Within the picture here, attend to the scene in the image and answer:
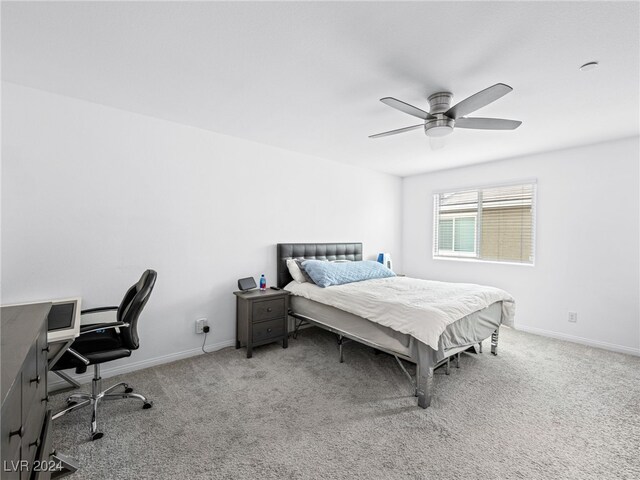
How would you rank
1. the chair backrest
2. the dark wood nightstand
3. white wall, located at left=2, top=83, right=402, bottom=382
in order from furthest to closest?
the dark wood nightstand
white wall, located at left=2, top=83, right=402, bottom=382
the chair backrest

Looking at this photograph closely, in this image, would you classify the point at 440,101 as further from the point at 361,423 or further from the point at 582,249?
the point at 582,249

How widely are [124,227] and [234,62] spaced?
6.17ft

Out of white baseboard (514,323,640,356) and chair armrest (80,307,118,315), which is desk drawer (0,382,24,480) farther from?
white baseboard (514,323,640,356)

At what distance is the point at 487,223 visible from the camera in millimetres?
4645

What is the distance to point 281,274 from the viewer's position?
3922 millimetres

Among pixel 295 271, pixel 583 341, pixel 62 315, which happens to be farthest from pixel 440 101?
pixel 583 341

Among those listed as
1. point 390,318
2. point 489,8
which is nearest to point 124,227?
point 390,318

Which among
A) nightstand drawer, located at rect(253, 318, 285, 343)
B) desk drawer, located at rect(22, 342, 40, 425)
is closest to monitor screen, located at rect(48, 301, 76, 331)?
desk drawer, located at rect(22, 342, 40, 425)

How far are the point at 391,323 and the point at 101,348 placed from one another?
87.6 inches

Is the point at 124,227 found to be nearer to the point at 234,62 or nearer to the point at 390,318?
the point at 234,62

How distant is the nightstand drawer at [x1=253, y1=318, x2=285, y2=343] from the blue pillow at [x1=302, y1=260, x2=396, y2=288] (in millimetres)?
666

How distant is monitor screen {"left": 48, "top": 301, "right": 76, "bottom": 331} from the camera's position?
196 cm

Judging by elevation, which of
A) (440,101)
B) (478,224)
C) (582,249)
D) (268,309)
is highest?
(440,101)

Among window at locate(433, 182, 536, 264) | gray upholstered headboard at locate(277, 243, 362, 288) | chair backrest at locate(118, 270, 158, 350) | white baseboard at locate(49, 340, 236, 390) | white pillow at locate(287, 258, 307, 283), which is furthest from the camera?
window at locate(433, 182, 536, 264)
